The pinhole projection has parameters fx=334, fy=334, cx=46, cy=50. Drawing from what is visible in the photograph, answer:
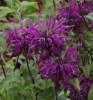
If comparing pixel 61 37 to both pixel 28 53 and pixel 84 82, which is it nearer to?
pixel 28 53

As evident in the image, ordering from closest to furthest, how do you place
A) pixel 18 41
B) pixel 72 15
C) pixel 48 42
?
pixel 48 42
pixel 18 41
pixel 72 15

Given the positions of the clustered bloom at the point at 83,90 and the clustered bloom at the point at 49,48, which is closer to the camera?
the clustered bloom at the point at 49,48

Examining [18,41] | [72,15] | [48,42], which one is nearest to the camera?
[48,42]

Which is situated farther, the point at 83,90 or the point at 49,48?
the point at 83,90

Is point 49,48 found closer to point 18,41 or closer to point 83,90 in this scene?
point 18,41

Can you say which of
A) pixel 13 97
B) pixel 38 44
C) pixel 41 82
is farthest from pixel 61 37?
pixel 13 97

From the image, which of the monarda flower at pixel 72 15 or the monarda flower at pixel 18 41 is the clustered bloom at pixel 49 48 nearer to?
the monarda flower at pixel 18 41

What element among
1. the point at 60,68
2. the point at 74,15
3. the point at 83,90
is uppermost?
the point at 74,15

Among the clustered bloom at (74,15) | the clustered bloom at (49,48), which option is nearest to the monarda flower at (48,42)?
the clustered bloom at (49,48)

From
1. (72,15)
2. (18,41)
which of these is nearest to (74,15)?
(72,15)
